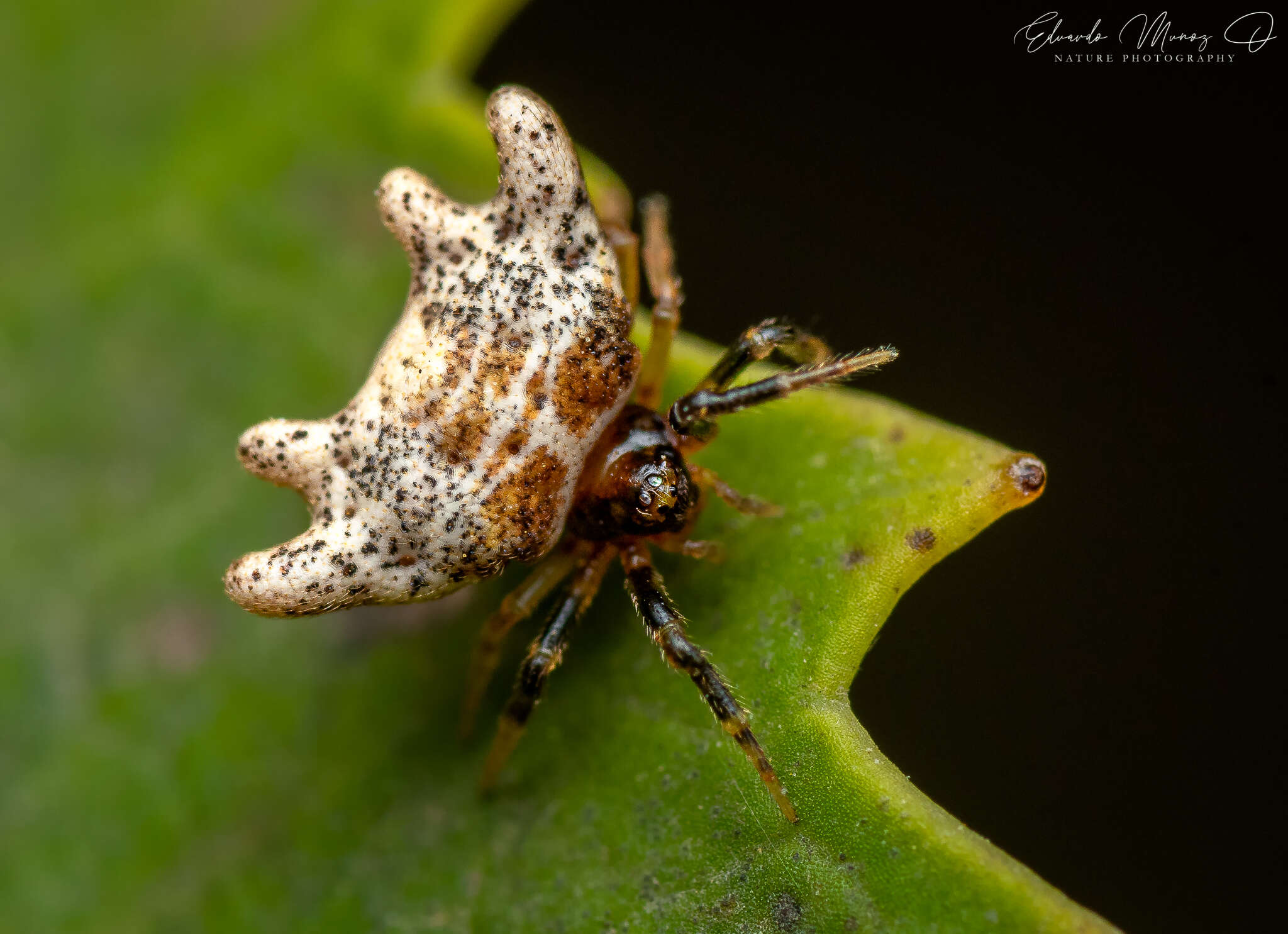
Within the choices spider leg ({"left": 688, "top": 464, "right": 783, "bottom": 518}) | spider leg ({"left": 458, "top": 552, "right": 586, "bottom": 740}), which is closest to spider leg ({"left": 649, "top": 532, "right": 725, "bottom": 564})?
spider leg ({"left": 688, "top": 464, "right": 783, "bottom": 518})

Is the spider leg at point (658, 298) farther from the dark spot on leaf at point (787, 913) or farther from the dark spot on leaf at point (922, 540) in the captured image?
the dark spot on leaf at point (787, 913)

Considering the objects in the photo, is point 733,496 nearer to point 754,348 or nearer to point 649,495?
point 649,495

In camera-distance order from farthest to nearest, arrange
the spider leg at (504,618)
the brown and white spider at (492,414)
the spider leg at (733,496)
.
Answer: the spider leg at (504,618) → the spider leg at (733,496) → the brown and white spider at (492,414)

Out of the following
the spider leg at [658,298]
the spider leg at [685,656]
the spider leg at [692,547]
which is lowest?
the spider leg at [685,656]

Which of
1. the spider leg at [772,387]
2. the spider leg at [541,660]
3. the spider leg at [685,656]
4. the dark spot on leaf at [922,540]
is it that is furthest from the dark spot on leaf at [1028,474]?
the spider leg at [541,660]

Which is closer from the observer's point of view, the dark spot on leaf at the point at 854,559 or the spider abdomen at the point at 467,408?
the dark spot on leaf at the point at 854,559

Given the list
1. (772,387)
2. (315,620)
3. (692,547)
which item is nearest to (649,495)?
(692,547)

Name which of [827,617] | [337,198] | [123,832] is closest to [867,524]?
[827,617]
